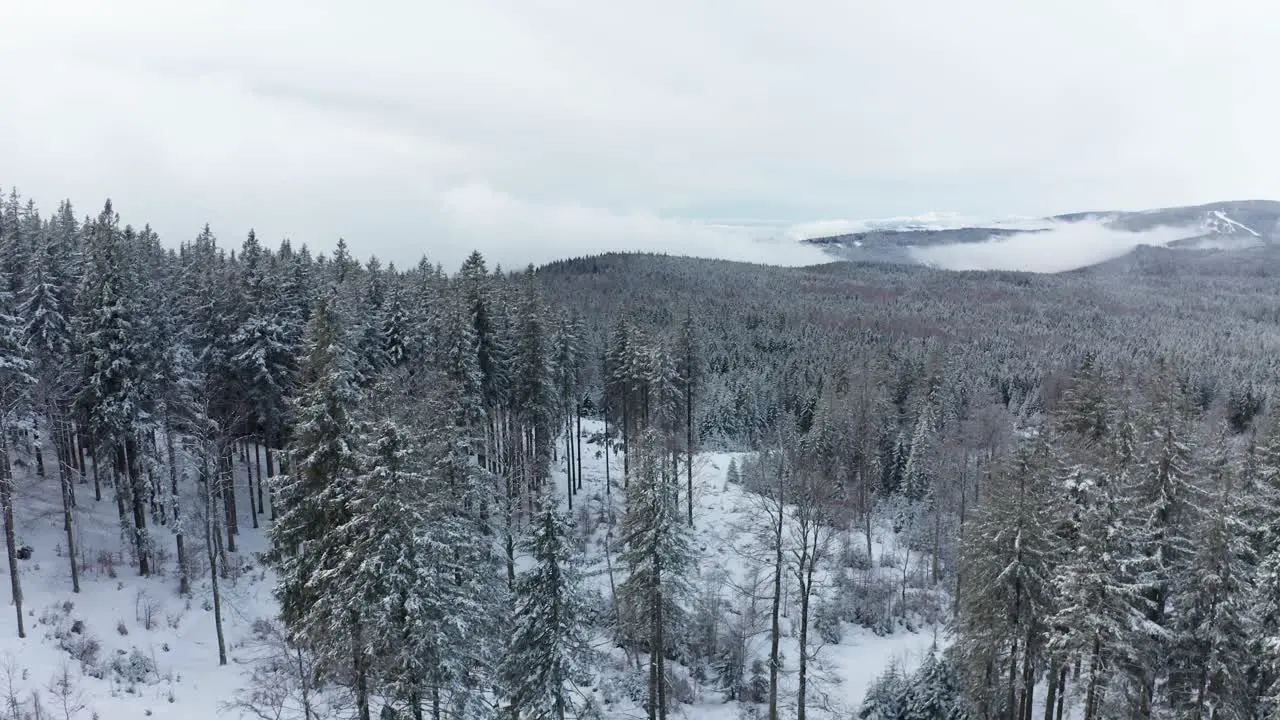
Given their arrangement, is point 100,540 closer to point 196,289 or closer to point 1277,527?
point 196,289

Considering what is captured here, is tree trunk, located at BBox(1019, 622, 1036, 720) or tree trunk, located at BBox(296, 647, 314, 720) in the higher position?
tree trunk, located at BBox(296, 647, 314, 720)

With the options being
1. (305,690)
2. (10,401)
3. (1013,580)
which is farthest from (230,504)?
(1013,580)

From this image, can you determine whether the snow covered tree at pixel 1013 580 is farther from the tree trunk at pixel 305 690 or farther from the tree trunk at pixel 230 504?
the tree trunk at pixel 230 504

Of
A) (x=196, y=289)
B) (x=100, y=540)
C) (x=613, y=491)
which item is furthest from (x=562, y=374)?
(x=100, y=540)

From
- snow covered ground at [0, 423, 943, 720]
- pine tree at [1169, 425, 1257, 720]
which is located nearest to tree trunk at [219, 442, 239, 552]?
snow covered ground at [0, 423, 943, 720]

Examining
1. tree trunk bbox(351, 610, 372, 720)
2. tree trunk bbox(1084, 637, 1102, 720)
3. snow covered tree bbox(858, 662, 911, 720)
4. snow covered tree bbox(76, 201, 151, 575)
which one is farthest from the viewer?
snow covered tree bbox(76, 201, 151, 575)

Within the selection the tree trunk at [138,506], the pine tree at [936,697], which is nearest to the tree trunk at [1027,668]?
the pine tree at [936,697]

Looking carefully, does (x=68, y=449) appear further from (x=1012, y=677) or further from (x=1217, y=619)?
(x=1217, y=619)

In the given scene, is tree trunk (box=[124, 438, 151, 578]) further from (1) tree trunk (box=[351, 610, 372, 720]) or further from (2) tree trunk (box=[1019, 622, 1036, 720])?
(2) tree trunk (box=[1019, 622, 1036, 720])
